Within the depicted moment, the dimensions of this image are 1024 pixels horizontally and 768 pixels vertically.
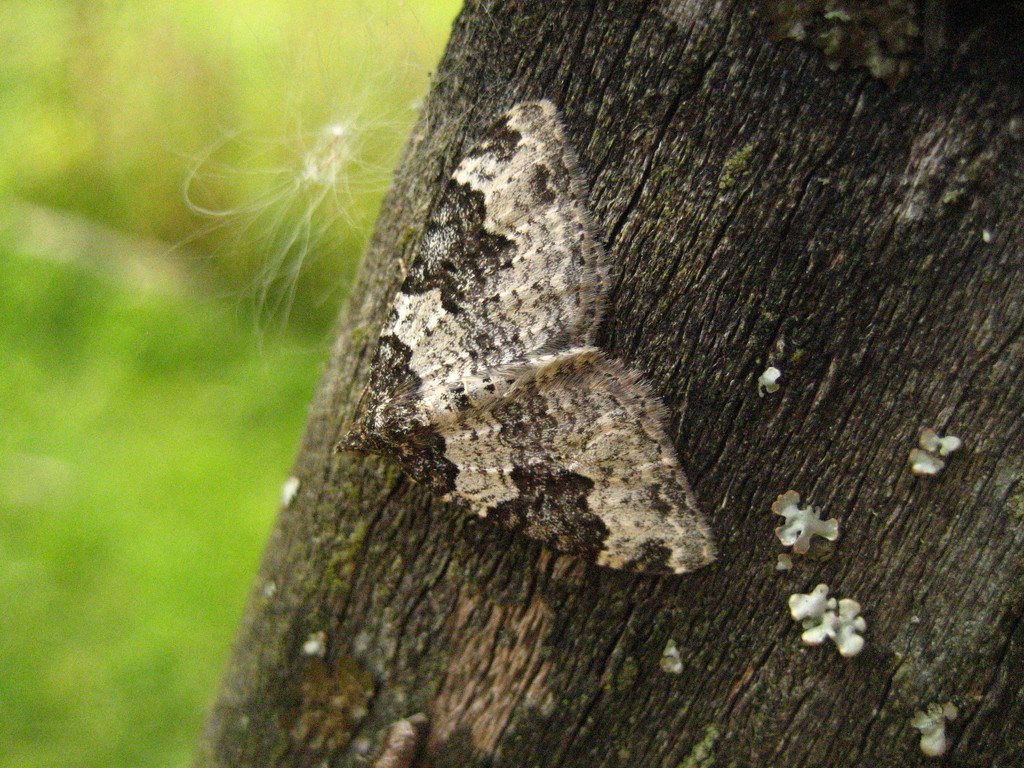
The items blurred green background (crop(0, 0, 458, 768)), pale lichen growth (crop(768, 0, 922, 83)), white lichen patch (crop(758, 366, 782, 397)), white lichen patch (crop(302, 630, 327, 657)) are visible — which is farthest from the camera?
blurred green background (crop(0, 0, 458, 768))

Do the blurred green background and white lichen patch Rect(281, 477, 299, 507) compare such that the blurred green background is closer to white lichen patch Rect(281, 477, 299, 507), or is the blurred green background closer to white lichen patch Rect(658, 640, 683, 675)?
white lichen patch Rect(281, 477, 299, 507)

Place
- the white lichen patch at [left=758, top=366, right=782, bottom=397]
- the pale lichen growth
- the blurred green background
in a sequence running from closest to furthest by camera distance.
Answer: the pale lichen growth → the white lichen patch at [left=758, top=366, right=782, bottom=397] → the blurred green background

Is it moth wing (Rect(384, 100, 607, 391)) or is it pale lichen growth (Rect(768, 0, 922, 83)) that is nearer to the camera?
pale lichen growth (Rect(768, 0, 922, 83))

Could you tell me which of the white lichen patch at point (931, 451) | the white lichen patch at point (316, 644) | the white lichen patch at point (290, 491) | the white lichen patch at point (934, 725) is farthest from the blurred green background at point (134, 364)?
the white lichen patch at point (934, 725)

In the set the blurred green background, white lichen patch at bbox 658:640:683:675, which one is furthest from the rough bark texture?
the blurred green background

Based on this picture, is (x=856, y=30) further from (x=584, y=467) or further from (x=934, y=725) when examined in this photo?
(x=934, y=725)

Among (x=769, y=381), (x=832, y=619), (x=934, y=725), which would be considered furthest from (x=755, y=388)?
(x=934, y=725)

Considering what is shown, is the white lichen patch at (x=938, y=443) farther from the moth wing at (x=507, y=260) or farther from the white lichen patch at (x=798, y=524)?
the moth wing at (x=507, y=260)

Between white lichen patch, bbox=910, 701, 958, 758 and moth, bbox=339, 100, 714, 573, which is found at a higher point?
moth, bbox=339, 100, 714, 573
